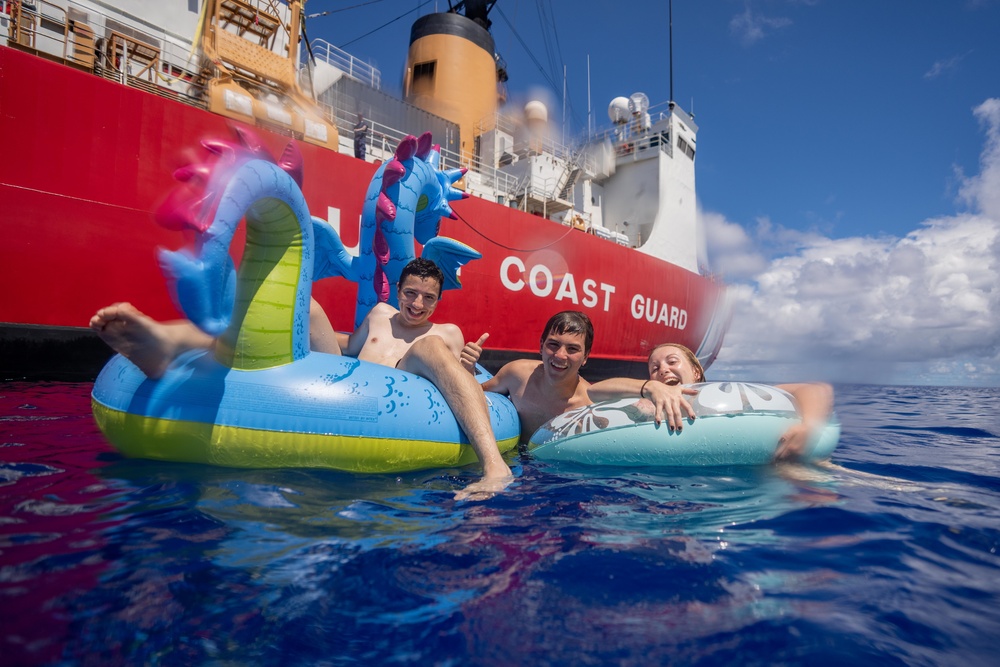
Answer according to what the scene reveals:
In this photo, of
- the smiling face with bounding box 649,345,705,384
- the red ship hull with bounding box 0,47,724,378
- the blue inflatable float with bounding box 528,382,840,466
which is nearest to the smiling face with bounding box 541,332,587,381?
the blue inflatable float with bounding box 528,382,840,466

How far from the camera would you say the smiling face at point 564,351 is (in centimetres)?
306

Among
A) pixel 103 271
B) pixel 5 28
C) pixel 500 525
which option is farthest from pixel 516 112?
pixel 500 525

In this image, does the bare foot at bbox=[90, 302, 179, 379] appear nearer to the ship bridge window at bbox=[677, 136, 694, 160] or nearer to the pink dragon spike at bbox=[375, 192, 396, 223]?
the pink dragon spike at bbox=[375, 192, 396, 223]

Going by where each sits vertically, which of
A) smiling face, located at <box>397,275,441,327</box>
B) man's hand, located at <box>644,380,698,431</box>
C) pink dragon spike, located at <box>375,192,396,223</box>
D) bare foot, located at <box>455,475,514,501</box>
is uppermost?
pink dragon spike, located at <box>375,192,396,223</box>

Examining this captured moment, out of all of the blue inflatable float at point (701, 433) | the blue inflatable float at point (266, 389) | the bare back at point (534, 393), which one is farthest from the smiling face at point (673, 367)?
the blue inflatable float at point (266, 389)

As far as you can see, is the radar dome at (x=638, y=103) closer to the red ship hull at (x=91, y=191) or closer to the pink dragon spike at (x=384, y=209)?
the red ship hull at (x=91, y=191)

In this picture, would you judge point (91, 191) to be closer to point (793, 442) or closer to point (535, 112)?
point (793, 442)

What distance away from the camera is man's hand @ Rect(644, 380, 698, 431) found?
271 cm

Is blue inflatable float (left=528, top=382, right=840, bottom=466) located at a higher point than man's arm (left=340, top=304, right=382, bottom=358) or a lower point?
lower

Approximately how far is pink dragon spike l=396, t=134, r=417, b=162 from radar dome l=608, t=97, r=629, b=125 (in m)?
12.7

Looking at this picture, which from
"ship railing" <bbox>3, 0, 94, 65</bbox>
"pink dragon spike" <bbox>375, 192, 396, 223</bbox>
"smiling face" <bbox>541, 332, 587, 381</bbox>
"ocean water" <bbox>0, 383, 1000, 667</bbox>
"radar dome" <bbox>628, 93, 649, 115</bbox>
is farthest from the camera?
"radar dome" <bbox>628, 93, 649, 115</bbox>

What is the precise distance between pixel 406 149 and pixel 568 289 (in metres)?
6.02

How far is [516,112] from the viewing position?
15.1 meters

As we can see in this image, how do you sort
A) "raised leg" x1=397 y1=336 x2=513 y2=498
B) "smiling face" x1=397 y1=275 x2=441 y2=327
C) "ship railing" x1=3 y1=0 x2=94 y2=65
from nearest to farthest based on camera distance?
"raised leg" x1=397 y1=336 x2=513 y2=498 → "smiling face" x1=397 y1=275 x2=441 y2=327 → "ship railing" x1=3 y1=0 x2=94 y2=65
